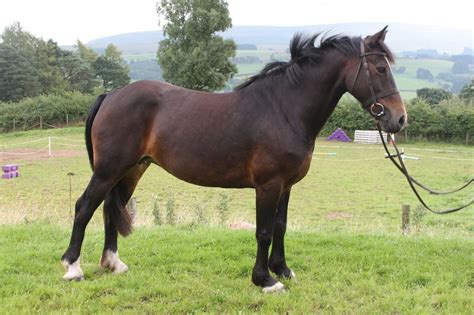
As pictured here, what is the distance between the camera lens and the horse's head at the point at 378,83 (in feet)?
12.3

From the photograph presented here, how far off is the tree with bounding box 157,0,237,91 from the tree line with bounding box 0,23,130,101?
1754 centimetres

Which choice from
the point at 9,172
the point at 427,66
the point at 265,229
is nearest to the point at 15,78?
the point at 9,172

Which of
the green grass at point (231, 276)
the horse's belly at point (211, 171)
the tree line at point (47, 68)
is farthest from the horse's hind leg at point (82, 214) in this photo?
the tree line at point (47, 68)

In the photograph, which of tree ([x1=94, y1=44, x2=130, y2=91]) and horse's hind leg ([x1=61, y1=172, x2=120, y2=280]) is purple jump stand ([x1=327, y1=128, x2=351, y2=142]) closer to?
horse's hind leg ([x1=61, y1=172, x2=120, y2=280])

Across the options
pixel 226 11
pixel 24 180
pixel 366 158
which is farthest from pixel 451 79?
pixel 24 180

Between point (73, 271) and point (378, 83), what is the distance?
11.5 ft

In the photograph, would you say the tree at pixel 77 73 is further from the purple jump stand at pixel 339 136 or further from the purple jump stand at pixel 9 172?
the purple jump stand at pixel 9 172

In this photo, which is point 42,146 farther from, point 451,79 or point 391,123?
point 451,79

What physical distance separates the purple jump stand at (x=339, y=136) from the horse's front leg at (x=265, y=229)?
3193 cm

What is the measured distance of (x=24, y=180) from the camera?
16844mm

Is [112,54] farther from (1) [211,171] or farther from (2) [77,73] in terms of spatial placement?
(1) [211,171]

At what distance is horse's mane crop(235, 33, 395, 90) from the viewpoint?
159 inches

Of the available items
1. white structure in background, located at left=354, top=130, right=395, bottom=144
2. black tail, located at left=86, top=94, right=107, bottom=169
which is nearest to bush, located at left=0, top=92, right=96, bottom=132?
white structure in background, located at left=354, top=130, right=395, bottom=144

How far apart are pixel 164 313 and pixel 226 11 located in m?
38.8
